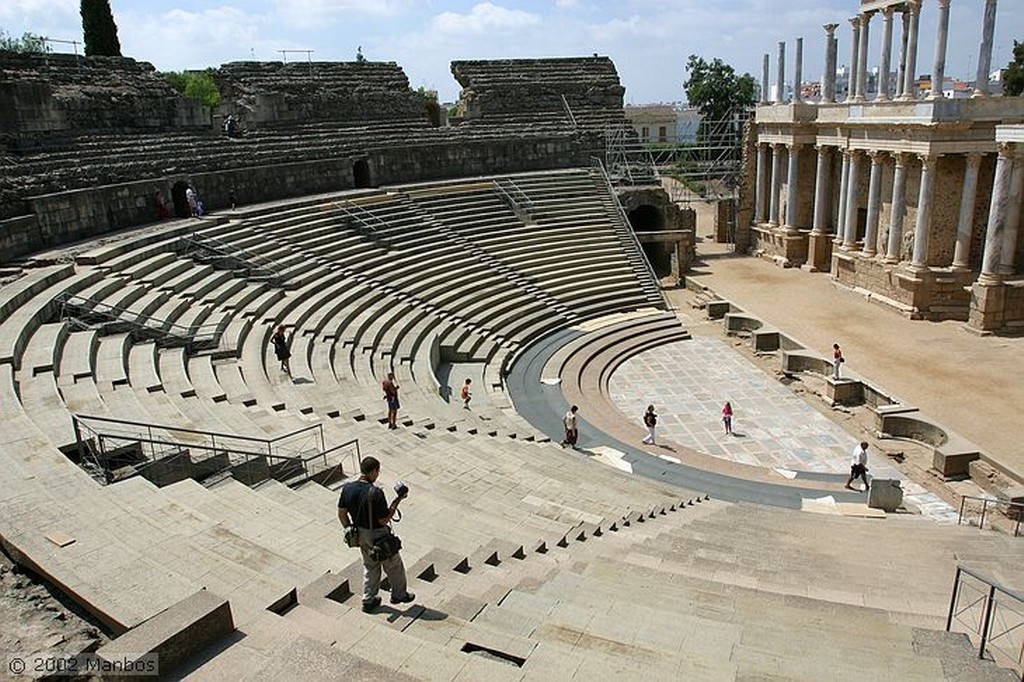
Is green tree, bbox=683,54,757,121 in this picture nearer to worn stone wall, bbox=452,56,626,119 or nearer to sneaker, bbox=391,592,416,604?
worn stone wall, bbox=452,56,626,119

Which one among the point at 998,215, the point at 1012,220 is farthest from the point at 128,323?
the point at 1012,220

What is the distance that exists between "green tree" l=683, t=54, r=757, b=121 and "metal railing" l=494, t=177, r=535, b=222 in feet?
115

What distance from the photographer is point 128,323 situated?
45.2 feet

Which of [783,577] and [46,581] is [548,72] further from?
[46,581]

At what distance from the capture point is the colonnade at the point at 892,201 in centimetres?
2147

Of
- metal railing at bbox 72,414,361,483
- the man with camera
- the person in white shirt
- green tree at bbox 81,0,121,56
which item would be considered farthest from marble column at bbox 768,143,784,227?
the man with camera

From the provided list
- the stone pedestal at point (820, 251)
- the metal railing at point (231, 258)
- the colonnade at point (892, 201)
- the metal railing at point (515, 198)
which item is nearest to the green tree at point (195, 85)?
the metal railing at point (515, 198)

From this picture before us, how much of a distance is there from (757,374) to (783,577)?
11.8m

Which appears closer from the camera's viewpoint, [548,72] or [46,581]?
[46,581]

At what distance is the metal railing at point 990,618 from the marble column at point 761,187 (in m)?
Answer: 26.3

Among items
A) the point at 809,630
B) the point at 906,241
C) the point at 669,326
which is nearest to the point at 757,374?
the point at 669,326

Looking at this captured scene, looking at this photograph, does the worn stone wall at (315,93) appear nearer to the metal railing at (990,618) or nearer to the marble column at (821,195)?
the marble column at (821,195)

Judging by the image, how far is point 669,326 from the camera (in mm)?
23719

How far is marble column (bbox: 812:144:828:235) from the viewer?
1151 inches
